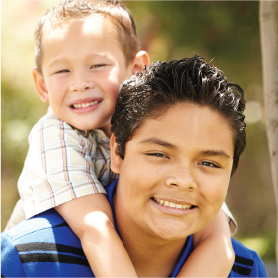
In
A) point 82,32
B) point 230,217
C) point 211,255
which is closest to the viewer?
point 211,255

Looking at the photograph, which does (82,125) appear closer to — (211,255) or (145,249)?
(145,249)

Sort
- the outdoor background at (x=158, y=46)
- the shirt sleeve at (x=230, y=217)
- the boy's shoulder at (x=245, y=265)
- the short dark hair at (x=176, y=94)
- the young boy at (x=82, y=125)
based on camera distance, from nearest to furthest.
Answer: the short dark hair at (x=176, y=94)
the young boy at (x=82, y=125)
the boy's shoulder at (x=245, y=265)
the shirt sleeve at (x=230, y=217)
the outdoor background at (x=158, y=46)

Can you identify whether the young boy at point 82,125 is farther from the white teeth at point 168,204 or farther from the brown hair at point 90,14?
the white teeth at point 168,204

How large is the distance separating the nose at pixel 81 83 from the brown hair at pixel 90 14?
0.30 m

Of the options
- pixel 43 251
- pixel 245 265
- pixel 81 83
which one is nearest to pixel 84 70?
pixel 81 83

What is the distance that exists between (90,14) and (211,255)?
53.9 inches

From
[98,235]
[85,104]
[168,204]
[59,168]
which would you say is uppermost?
A: [85,104]

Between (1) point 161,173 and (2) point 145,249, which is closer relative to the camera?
(1) point 161,173

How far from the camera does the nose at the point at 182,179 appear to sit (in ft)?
5.25

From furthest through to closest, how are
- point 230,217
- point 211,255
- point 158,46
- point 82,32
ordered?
point 158,46, point 230,217, point 82,32, point 211,255

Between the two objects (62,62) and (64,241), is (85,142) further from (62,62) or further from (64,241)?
(64,241)

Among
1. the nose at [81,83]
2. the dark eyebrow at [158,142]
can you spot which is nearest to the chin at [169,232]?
the dark eyebrow at [158,142]

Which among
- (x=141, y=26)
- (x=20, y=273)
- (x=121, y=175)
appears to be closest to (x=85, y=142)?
(x=121, y=175)

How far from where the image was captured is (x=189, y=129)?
5.40 feet
